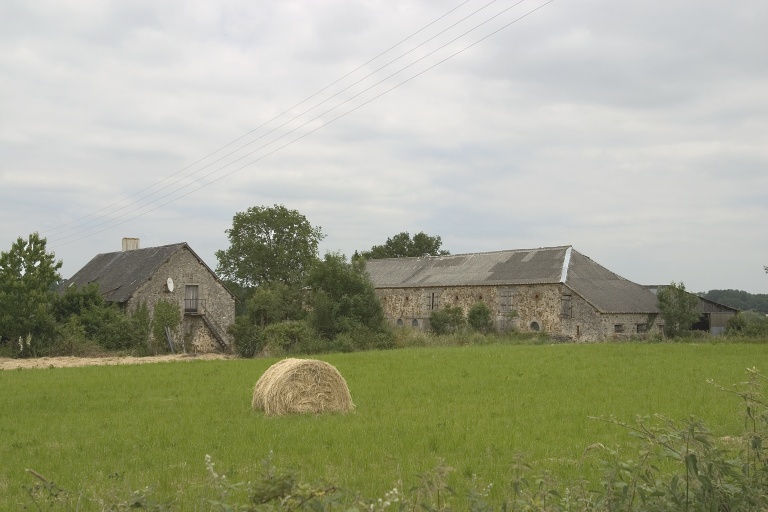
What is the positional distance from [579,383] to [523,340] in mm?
23653

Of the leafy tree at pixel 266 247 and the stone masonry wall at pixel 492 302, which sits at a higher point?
the leafy tree at pixel 266 247

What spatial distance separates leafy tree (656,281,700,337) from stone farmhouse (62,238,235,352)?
27722mm

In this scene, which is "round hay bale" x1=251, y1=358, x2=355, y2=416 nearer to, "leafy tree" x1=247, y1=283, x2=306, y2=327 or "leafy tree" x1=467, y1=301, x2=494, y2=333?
"leafy tree" x1=247, y1=283, x2=306, y2=327

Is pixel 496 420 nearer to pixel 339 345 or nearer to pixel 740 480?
pixel 740 480

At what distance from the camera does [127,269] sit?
149ft

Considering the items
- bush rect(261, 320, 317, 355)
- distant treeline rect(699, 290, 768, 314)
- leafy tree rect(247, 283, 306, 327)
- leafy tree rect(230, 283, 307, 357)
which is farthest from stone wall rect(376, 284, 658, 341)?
distant treeline rect(699, 290, 768, 314)

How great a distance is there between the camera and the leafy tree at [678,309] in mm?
45062

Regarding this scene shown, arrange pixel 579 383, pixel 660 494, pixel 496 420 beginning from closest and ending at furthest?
pixel 660 494, pixel 496 420, pixel 579 383

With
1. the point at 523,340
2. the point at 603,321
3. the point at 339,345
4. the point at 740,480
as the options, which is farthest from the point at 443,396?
the point at 603,321

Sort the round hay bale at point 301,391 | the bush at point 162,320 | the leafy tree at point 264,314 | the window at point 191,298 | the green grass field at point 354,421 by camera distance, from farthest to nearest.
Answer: the window at point 191,298 → the bush at point 162,320 → the leafy tree at point 264,314 → the round hay bale at point 301,391 → the green grass field at point 354,421

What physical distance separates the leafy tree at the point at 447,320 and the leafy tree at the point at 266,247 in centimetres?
2492

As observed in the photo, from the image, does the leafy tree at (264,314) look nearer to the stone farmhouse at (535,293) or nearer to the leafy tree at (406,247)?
the stone farmhouse at (535,293)

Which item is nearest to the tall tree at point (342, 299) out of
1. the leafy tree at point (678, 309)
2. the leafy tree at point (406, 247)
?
the leafy tree at point (678, 309)

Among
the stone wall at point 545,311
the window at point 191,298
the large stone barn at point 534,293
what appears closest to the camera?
the window at point 191,298
